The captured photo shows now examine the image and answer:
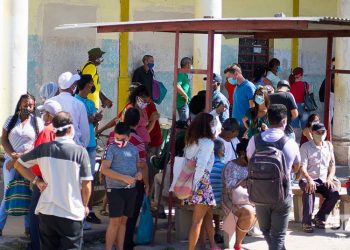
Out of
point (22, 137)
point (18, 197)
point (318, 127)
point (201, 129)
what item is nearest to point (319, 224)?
point (318, 127)

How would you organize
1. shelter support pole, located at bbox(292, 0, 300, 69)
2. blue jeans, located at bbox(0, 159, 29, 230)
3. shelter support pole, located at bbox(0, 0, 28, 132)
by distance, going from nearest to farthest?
blue jeans, located at bbox(0, 159, 29, 230) → shelter support pole, located at bbox(0, 0, 28, 132) → shelter support pole, located at bbox(292, 0, 300, 69)

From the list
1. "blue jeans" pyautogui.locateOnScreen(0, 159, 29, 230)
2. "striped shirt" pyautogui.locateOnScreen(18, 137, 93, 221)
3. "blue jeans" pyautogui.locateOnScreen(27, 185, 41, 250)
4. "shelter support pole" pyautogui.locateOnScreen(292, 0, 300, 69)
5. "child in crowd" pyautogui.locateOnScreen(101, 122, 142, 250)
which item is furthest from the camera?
"shelter support pole" pyautogui.locateOnScreen(292, 0, 300, 69)

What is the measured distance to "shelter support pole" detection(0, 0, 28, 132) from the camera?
1089 centimetres

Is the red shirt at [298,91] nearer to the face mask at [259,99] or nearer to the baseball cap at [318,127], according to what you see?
the face mask at [259,99]

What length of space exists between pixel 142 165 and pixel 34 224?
4.17 feet

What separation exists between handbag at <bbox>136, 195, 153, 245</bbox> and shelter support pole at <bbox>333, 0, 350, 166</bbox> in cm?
674

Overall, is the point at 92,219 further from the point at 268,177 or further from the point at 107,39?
the point at 107,39

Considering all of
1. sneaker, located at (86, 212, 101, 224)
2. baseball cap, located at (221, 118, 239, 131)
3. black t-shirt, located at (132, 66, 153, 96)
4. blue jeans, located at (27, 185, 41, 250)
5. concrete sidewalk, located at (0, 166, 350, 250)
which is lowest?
concrete sidewalk, located at (0, 166, 350, 250)

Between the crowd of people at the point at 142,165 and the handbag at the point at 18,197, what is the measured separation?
14 centimetres

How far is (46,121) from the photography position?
834 centimetres

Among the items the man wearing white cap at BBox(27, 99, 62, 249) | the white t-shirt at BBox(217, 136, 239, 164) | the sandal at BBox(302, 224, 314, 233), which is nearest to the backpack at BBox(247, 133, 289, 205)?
the white t-shirt at BBox(217, 136, 239, 164)

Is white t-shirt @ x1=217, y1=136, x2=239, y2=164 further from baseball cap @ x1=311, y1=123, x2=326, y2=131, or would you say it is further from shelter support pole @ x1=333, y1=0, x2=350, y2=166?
shelter support pole @ x1=333, y1=0, x2=350, y2=166

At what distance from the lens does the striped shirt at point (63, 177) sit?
695cm

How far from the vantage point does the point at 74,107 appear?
8.77 meters
